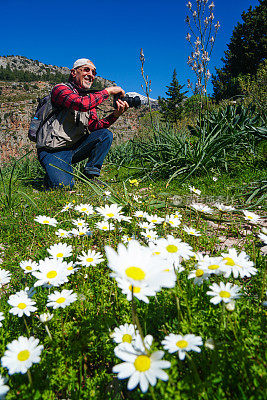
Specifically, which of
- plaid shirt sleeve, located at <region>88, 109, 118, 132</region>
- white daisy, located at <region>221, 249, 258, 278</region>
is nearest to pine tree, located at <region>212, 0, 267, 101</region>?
plaid shirt sleeve, located at <region>88, 109, 118, 132</region>

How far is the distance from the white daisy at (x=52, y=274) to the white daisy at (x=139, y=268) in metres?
0.47

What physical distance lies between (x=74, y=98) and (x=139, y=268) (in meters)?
3.48

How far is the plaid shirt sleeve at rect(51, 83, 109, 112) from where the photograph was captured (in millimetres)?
3443

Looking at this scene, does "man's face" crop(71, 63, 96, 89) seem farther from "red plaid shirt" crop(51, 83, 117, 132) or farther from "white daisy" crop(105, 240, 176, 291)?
"white daisy" crop(105, 240, 176, 291)

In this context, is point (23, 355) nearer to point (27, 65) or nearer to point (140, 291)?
point (140, 291)

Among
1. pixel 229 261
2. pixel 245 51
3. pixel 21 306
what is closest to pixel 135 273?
pixel 229 261

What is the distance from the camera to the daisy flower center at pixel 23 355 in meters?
0.67

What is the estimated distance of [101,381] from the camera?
752 mm

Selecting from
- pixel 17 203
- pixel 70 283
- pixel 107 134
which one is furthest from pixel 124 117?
pixel 70 283

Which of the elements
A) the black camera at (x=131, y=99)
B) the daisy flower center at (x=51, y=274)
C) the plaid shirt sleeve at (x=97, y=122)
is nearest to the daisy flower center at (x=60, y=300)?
the daisy flower center at (x=51, y=274)

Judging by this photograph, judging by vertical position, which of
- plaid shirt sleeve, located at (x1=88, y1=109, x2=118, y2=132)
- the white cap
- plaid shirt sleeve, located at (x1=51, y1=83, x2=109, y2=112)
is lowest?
plaid shirt sleeve, located at (x1=88, y1=109, x2=118, y2=132)

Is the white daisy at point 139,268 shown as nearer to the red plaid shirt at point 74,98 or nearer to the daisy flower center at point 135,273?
the daisy flower center at point 135,273

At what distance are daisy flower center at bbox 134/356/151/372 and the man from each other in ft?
→ 10.3

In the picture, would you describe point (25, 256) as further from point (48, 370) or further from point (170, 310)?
point (170, 310)
